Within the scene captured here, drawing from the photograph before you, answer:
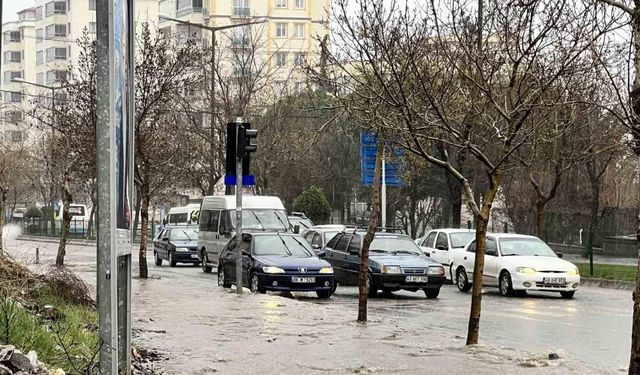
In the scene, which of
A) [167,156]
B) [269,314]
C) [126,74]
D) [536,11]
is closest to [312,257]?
[269,314]

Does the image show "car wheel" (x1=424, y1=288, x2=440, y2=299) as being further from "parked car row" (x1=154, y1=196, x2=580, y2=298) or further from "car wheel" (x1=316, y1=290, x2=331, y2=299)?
"car wheel" (x1=316, y1=290, x2=331, y2=299)

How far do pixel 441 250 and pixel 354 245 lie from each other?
4.90m

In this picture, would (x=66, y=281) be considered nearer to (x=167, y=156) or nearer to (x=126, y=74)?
(x=126, y=74)

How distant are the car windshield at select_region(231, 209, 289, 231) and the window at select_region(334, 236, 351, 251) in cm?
516

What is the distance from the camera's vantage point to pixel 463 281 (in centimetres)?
2433

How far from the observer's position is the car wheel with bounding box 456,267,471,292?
24219 millimetres

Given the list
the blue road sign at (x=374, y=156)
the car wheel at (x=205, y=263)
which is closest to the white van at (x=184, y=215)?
the car wheel at (x=205, y=263)

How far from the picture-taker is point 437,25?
11367 millimetres

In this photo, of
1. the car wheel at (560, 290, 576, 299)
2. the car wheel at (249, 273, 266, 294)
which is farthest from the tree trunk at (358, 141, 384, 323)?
the car wheel at (560, 290, 576, 299)

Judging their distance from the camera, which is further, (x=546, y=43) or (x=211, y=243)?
(x=211, y=243)

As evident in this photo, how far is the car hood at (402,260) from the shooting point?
21.1 metres

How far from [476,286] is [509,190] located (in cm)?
3064

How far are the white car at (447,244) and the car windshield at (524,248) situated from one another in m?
2.46

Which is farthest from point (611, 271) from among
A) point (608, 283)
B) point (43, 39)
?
point (43, 39)
